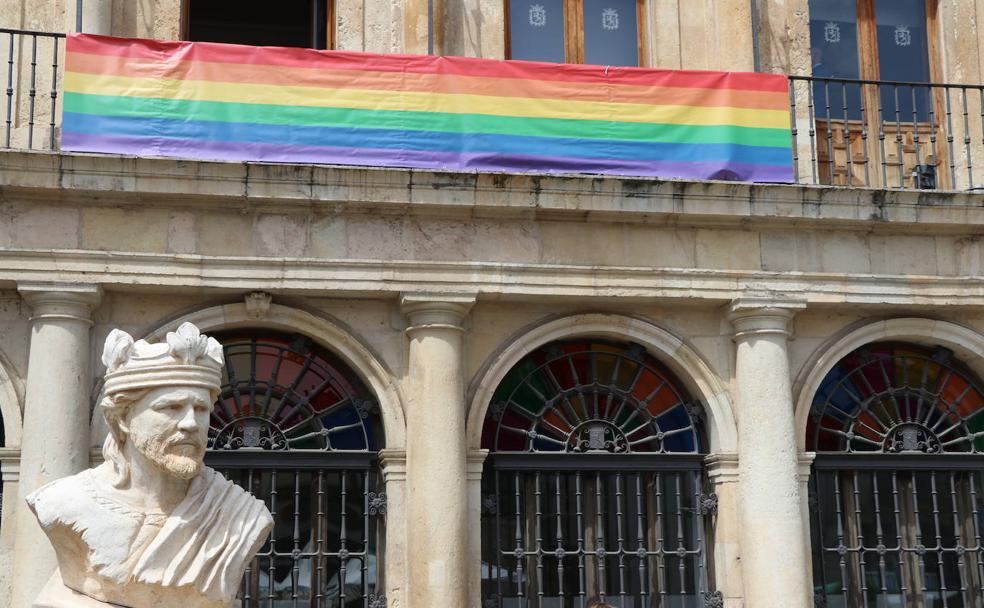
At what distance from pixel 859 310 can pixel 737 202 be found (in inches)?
61.4

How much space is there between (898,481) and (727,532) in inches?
67.3

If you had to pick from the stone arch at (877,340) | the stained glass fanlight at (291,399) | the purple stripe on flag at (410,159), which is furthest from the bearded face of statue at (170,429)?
the stone arch at (877,340)

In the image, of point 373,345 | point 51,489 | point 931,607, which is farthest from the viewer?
point 931,607

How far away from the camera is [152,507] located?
582cm

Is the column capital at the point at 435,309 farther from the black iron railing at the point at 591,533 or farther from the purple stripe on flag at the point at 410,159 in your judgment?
the black iron railing at the point at 591,533

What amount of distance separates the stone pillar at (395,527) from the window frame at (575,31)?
3787mm

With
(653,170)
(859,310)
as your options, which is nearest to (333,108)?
(653,170)

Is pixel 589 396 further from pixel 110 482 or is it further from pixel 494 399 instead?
pixel 110 482

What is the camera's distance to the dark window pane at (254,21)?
13.9m

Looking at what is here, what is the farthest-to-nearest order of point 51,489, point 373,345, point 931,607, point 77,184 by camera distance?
point 931,607 < point 373,345 < point 77,184 < point 51,489

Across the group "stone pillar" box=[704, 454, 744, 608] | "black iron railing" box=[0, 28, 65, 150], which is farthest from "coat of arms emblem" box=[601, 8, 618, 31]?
"black iron railing" box=[0, 28, 65, 150]

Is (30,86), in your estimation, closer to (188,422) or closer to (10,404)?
(10,404)

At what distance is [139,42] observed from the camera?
11.8 meters

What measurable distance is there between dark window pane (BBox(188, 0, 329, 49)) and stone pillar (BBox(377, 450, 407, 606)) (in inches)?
156
